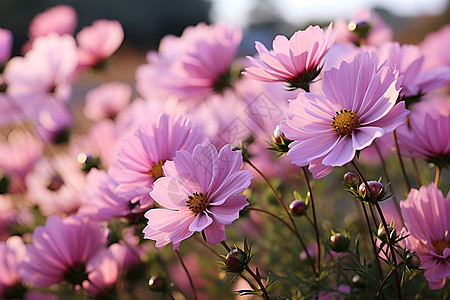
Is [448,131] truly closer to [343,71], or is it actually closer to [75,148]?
[343,71]

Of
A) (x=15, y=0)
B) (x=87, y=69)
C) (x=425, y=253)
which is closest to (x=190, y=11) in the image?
(x=15, y=0)

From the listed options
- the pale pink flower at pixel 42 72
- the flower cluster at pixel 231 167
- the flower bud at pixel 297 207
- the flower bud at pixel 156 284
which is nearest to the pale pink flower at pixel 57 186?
the flower cluster at pixel 231 167

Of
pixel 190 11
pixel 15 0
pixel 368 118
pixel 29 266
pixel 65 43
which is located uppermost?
pixel 368 118

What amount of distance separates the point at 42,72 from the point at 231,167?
0.50 meters

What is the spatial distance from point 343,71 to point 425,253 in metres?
0.17

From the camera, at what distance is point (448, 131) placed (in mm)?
442

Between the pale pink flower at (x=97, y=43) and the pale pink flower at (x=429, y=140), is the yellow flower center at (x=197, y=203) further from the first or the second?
the pale pink flower at (x=97, y=43)

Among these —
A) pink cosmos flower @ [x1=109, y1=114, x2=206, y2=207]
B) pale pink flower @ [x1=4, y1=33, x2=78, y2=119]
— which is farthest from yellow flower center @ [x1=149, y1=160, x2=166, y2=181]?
pale pink flower @ [x1=4, y1=33, x2=78, y2=119]

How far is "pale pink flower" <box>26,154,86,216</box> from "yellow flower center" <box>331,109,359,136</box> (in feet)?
1.35

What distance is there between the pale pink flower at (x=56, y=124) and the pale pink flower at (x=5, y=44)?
0.13 meters

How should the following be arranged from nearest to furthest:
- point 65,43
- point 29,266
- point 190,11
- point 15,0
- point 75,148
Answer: point 29,266 → point 65,43 → point 75,148 → point 15,0 → point 190,11

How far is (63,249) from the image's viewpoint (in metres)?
0.51

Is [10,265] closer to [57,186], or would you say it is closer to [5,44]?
[57,186]

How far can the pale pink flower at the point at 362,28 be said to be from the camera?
520 mm
